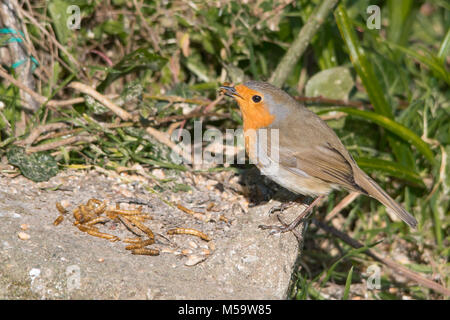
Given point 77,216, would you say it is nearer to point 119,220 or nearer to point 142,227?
point 119,220

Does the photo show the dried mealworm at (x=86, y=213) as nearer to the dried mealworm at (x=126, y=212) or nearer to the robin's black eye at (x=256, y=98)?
the dried mealworm at (x=126, y=212)

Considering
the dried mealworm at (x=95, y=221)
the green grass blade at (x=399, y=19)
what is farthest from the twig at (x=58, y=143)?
the green grass blade at (x=399, y=19)

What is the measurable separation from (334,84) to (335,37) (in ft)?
1.46

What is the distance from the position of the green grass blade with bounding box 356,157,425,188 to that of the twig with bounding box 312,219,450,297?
481 millimetres

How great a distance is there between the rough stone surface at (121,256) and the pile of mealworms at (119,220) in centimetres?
3

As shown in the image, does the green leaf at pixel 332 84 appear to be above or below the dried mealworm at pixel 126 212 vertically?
above

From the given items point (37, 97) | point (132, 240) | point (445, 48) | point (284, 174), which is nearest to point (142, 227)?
point (132, 240)

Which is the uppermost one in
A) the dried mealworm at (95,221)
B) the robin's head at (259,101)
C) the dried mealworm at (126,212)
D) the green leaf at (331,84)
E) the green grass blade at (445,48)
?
the green grass blade at (445,48)

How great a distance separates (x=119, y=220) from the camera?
10.3 ft

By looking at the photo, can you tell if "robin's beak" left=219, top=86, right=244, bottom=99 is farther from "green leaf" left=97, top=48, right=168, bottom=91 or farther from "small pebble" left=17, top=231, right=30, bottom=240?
"small pebble" left=17, top=231, right=30, bottom=240

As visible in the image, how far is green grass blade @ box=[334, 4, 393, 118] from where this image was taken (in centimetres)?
415

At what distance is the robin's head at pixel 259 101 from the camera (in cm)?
346

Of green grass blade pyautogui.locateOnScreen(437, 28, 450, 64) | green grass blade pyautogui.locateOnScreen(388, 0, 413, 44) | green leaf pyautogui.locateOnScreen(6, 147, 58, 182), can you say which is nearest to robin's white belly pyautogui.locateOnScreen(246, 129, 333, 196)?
green leaf pyautogui.locateOnScreen(6, 147, 58, 182)

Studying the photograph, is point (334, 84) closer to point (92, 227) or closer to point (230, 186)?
point (230, 186)
